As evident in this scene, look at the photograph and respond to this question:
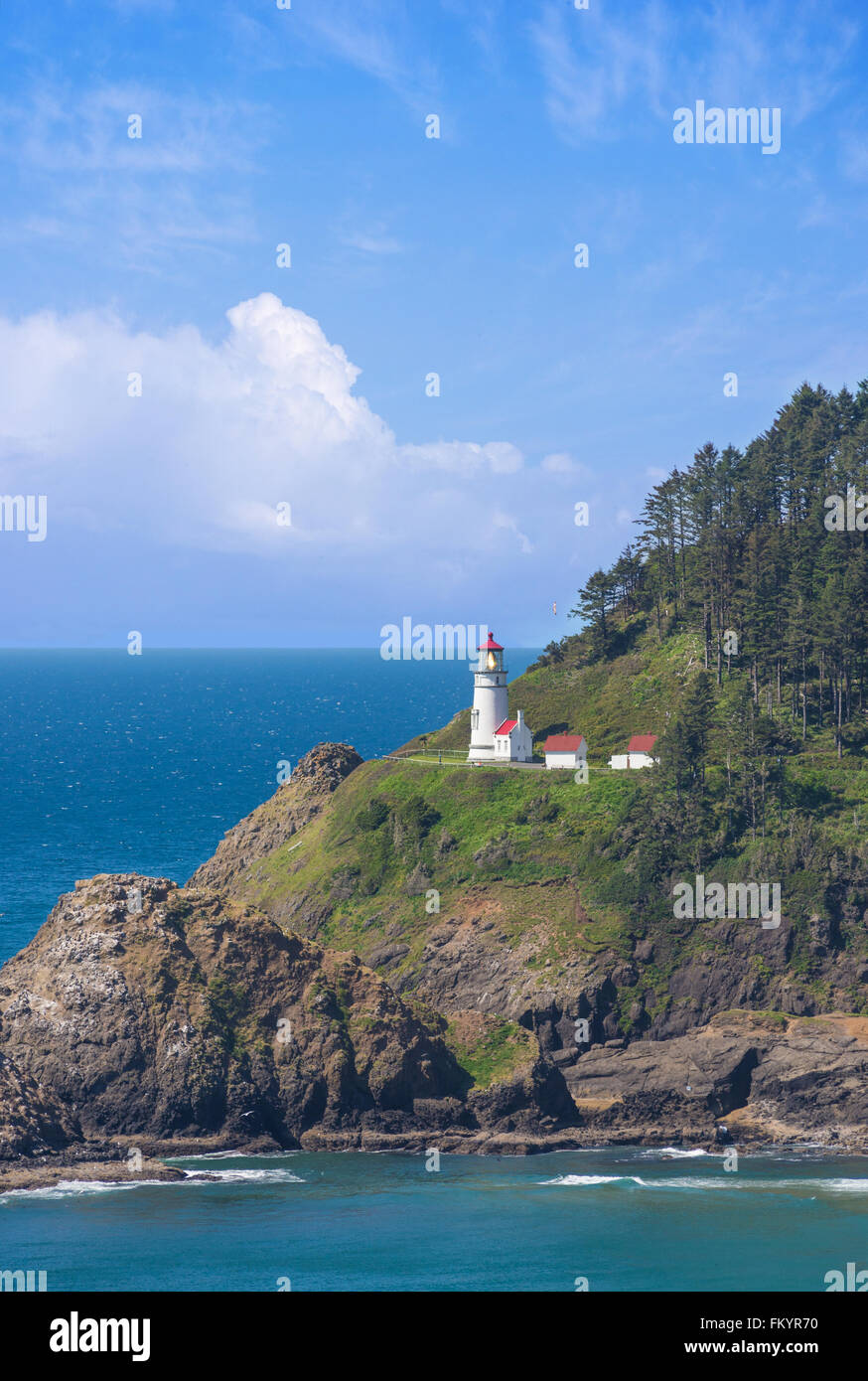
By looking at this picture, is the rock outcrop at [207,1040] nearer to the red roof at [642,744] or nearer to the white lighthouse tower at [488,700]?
the red roof at [642,744]

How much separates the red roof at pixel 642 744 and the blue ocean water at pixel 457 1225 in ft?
115

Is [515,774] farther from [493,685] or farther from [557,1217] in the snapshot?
[557,1217]

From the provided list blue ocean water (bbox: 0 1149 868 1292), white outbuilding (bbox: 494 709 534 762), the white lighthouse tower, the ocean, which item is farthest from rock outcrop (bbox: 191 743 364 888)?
the ocean

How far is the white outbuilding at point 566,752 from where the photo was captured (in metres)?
99.6

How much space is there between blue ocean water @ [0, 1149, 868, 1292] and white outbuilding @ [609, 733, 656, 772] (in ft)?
113

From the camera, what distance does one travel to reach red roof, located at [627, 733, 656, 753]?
9875 centimetres

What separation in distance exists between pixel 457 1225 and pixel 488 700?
50877 mm

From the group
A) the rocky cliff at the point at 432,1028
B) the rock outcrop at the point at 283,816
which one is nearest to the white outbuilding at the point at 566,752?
the rocky cliff at the point at 432,1028

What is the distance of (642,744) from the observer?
9919 centimetres

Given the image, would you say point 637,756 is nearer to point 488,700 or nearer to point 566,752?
point 566,752

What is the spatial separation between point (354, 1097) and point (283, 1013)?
5585 millimetres

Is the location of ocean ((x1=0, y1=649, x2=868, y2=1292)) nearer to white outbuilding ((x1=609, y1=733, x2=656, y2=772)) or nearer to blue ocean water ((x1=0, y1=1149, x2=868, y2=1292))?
blue ocean water ((x1=0, y1=1149, x2=868, y2=1292))

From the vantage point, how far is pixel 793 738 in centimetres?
9744

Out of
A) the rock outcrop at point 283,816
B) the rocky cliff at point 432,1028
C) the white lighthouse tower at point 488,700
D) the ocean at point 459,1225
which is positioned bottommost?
the ocean at point 459,1225
